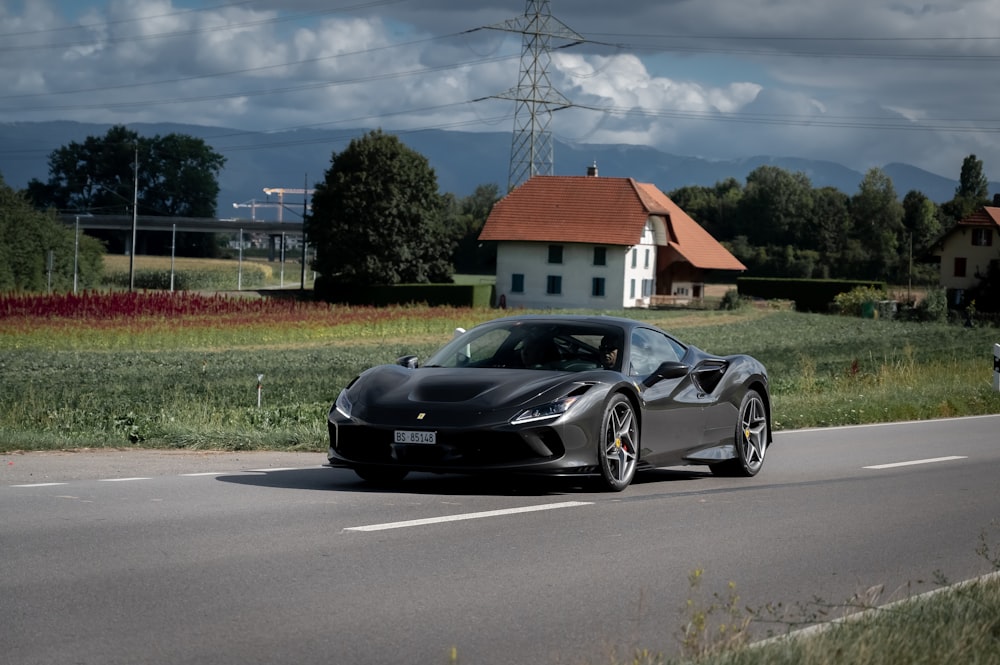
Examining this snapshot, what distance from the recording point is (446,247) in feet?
327

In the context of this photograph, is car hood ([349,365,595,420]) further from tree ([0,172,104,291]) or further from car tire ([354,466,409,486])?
tree ([0,172,104,291])

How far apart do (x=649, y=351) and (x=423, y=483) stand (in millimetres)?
2240

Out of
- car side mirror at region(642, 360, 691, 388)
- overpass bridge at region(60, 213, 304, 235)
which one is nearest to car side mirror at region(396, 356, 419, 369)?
car side mirror at region(642, 360, 691, 388)

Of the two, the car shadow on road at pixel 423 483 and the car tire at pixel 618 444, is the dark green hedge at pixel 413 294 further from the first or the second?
the car tire at pixel 618 444

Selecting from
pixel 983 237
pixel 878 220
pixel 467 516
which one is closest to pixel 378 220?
pixel 983 237

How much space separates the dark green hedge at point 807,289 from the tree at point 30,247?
1802 inches

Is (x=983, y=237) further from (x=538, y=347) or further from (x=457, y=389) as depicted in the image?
(x=457, y=389)

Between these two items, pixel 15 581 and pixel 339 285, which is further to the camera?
pixel 339 285

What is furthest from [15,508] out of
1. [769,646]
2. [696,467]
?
[696,467]

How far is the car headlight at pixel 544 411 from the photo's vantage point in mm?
10312

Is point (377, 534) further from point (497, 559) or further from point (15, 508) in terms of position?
point (15, 508)

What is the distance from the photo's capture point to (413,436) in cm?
1031

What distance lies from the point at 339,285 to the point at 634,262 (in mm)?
20181

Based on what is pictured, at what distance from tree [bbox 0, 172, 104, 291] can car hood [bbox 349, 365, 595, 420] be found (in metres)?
72.3
